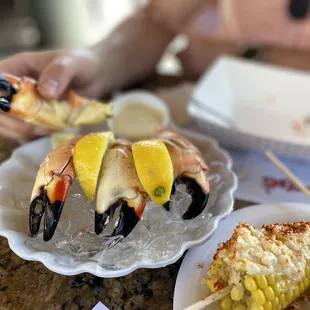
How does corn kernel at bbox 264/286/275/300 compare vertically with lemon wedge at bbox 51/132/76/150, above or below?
above

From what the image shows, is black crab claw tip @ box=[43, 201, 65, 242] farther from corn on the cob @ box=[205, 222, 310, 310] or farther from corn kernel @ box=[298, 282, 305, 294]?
corn kernel @ box=[298, 282, 305, 294]

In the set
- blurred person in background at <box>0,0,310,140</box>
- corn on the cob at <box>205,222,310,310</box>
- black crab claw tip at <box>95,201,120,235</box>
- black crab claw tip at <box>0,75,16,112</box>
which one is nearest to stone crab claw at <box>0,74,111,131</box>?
black crab claw tip at <box>0,75,16,112</box>

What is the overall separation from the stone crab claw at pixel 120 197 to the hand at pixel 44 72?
0.23 m

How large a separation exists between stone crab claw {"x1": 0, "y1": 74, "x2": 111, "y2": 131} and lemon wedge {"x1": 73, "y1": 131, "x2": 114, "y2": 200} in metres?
0.15

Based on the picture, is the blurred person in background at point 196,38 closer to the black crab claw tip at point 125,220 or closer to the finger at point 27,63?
the finger at point 27,63

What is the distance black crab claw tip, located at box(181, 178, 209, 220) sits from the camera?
2.14 ft

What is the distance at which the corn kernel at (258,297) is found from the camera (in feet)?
1.67

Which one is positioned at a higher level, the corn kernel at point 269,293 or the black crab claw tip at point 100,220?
the black crab claw tip at point 100,220

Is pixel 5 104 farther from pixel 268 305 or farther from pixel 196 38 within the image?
pixel 196 38

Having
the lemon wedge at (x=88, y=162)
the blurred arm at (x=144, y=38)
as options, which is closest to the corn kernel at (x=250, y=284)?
the lemon wedge at (x=88, y=162)

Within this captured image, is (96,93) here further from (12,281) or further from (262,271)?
(262,271)

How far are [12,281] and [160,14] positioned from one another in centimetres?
83

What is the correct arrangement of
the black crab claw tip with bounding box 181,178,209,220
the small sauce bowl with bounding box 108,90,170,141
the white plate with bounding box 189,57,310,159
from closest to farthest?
the black crab claw tip with bounding box 181,178,209,220, the small sauce bowl with bounding box 108,90,170,141, the white plate with bounding box 189,57,310,159

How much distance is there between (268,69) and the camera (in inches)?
43.9
